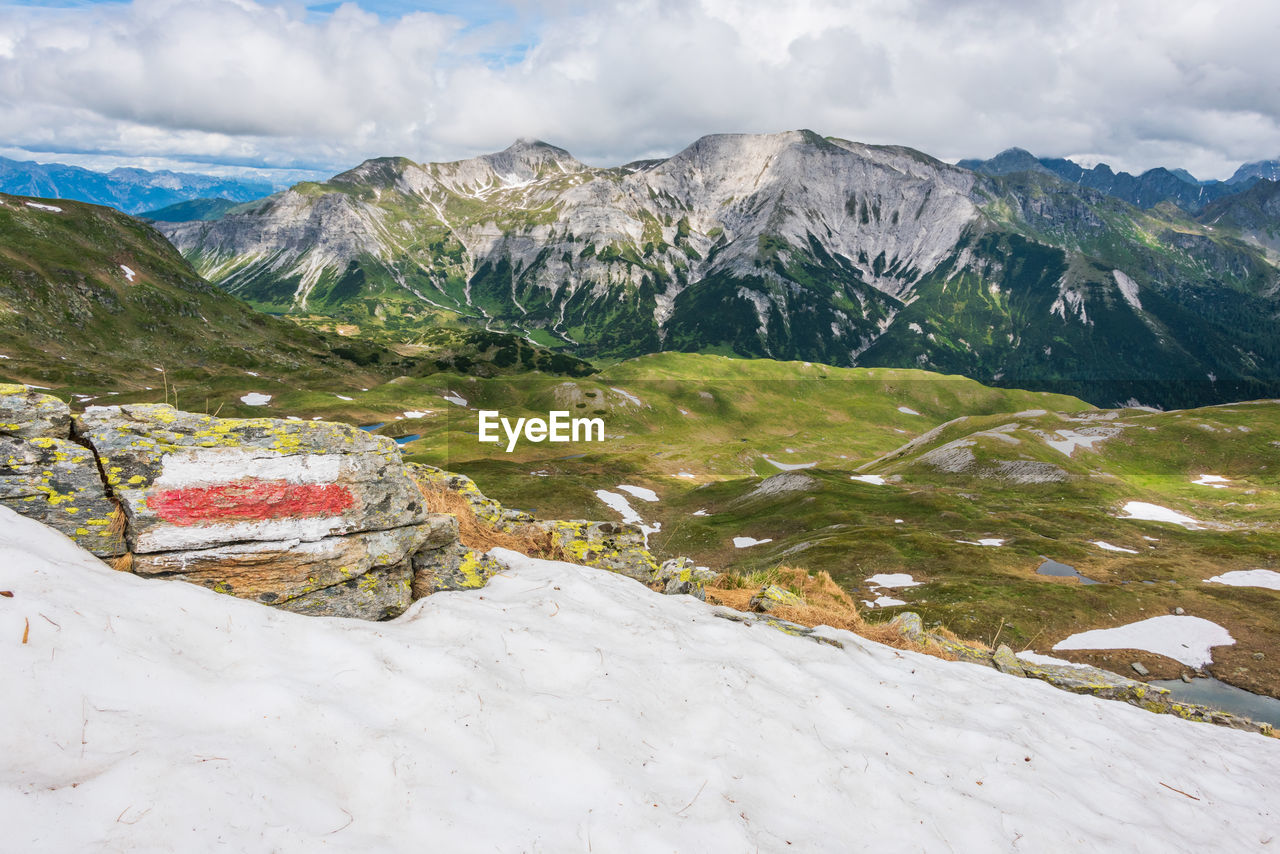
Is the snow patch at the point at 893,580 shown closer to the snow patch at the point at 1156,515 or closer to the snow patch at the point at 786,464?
the snow patch at the point at 1156,515

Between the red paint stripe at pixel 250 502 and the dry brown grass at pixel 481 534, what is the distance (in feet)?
14.1

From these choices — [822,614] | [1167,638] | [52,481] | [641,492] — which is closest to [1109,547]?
[1167,638]

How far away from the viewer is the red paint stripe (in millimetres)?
10477

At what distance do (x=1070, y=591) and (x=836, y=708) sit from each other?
51.5m

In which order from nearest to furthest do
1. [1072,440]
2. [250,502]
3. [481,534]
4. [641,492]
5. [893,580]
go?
1. [250,502]
2. [481,534]
3. [893,580]
4. [641,492]
5. [1072,440]

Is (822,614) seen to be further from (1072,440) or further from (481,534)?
(1072,440)

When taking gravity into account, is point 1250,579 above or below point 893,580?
above

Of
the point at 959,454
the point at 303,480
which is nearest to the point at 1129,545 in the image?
the point at 959,454

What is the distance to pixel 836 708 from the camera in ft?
37.5

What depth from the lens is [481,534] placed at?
17.4 meters

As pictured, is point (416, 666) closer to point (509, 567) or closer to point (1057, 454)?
point (509, 567)

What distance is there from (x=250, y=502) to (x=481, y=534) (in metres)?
7.12

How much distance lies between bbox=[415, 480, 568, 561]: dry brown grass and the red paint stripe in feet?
14.1

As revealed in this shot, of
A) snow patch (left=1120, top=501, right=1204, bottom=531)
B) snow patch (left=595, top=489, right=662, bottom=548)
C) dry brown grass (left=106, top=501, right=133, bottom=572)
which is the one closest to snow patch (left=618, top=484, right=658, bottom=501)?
snow patch (left=595, top=489, right=662, bottom=548)
